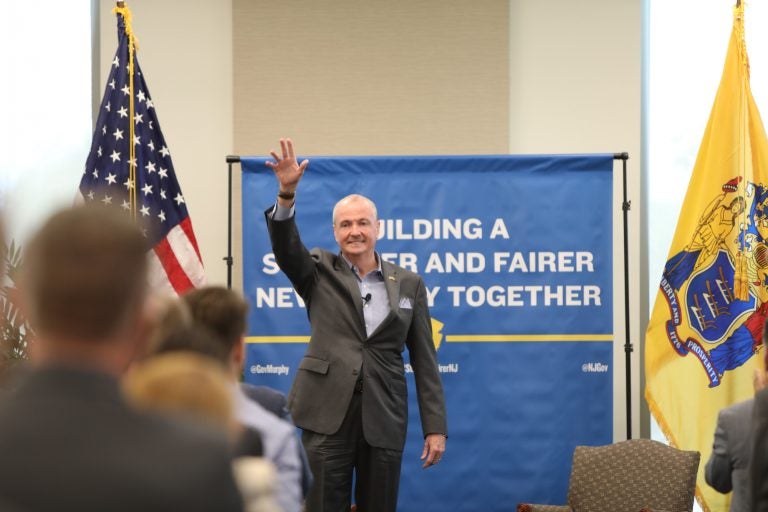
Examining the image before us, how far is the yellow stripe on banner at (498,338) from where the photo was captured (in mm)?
5395

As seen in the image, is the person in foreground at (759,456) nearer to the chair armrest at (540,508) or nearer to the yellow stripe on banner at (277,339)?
the chair armrest at (540,508)

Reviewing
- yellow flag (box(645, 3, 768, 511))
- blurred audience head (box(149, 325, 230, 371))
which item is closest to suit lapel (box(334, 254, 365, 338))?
yellow flag (box(645, 3, 768, 511))

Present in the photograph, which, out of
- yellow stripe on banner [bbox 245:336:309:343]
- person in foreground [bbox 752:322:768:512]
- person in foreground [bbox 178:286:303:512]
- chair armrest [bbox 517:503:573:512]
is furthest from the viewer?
yellow stripe on banner [bbox 245:336:309:343]

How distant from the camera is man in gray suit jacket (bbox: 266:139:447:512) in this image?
12.8ft

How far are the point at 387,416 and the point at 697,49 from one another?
347cm

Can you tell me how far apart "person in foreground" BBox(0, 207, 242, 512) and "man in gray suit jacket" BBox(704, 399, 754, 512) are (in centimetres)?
226

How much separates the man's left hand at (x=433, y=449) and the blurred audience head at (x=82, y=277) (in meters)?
3.19

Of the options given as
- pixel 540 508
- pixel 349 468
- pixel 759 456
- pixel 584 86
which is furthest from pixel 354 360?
pixel 584 86

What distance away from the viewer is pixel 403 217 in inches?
215

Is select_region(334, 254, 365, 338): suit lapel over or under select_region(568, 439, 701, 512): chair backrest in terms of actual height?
over

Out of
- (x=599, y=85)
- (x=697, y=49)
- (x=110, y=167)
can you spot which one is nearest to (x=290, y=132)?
(x=110, y=167)

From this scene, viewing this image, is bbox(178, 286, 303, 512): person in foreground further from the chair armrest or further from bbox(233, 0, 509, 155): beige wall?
bbox(233, 0, 509, 155): beige wall

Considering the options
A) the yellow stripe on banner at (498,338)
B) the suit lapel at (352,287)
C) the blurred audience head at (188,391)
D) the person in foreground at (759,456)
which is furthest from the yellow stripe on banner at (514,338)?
the blurred audience head at (188,391)

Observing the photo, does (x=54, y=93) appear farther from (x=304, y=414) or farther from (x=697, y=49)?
(x=697, y=49)
